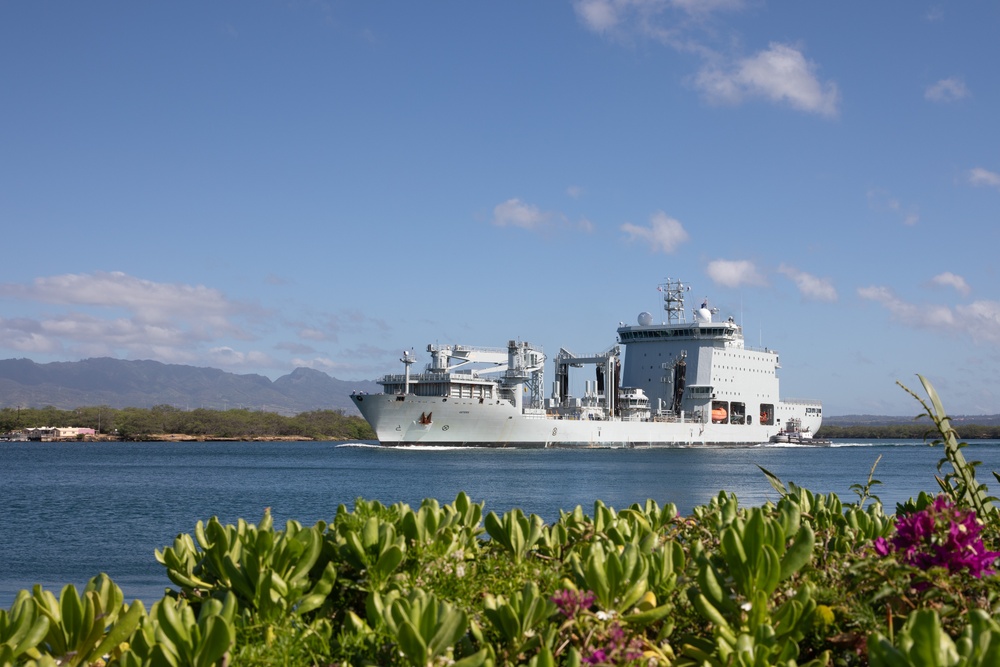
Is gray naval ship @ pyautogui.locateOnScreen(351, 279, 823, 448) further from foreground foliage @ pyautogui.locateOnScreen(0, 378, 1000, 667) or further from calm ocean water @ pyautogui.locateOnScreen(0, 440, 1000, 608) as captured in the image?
foreground foliage @ pyautogui.locateOnScreen(0, 378, 1000, 667)

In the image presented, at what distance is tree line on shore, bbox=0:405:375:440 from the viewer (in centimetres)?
10119

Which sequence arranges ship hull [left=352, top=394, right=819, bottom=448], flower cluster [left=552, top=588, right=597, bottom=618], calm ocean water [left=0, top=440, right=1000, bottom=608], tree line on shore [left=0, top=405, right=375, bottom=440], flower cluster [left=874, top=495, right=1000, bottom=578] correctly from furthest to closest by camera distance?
tree line on shore [left=0, top=405, right=375, bottom=440] < ship hull [left=352, top=394, right=819, bottom=448] < calm ocean water [left=0, top=440, right=1000, bottom=608] < flower cluster [left=874, top=495, right=1000, bottom=578] < flower cluster [left=552, top=588, right=597, bottom=618]

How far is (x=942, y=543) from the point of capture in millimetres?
2607

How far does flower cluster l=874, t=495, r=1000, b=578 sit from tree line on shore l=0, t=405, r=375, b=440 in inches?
4055

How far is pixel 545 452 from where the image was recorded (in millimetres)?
55188

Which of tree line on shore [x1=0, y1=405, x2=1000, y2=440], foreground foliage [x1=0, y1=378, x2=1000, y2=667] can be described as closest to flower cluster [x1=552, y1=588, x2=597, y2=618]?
foreground foliage [x1=0, y1=378, x2=1000, y2=667]

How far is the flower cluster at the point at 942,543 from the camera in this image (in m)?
2.56

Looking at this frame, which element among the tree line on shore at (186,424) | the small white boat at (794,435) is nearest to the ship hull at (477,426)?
the small white boat at (794,435)

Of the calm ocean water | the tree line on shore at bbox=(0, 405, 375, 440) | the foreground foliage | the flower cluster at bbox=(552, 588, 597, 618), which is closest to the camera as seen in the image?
the foreground foliage

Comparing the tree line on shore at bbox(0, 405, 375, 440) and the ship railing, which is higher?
the ship railing

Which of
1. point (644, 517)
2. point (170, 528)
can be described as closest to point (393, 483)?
point (170, 528)

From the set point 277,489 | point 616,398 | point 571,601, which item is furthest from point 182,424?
point 571,601

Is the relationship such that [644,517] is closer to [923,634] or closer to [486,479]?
[923,634]

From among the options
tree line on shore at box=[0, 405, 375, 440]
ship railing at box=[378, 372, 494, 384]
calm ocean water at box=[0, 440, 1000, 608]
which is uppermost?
ship railing at box=[378, 372, 494, 384]
